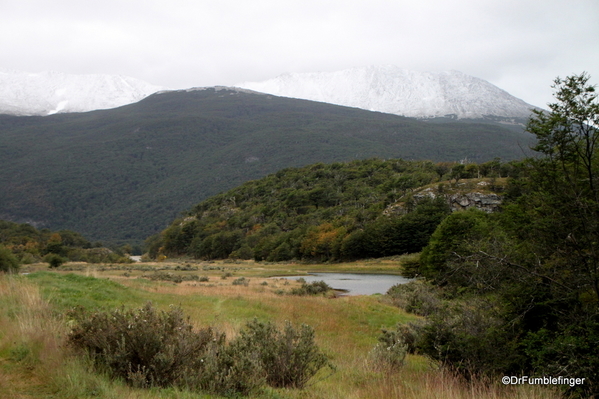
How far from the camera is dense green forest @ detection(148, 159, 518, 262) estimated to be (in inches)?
3364

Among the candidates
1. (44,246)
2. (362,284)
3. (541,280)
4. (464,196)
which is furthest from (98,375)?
(44,246)

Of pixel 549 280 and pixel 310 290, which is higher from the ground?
pixel 549 280

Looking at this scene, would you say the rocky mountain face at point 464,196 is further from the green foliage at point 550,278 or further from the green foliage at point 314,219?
the green foliage at point 550,278

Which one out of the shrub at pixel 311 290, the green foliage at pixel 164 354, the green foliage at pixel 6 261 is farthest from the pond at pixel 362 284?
the green foliage at pixel 164 354

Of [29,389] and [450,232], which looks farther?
[450,232]

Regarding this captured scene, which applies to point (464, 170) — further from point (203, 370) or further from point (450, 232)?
point (203, 370)

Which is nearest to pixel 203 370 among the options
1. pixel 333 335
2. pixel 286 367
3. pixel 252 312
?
pixel 286 367

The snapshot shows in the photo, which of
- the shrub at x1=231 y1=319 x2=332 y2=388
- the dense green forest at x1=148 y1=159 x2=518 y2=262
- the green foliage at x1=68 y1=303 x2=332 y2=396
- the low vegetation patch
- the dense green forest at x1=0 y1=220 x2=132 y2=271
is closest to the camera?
the green foliage at x1=68 y1=303 x2=332 y2=396

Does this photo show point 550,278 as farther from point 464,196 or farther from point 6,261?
point 464,196

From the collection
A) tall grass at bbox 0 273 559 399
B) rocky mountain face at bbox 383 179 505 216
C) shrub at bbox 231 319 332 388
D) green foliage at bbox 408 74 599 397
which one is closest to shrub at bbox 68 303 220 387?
tall grass at bbox 0 273 559 399

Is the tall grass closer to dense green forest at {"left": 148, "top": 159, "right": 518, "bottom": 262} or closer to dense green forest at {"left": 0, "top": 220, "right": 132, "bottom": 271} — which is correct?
dense green forest at {"left": 148, "top": 159, "right": 518, "bottom": 262}

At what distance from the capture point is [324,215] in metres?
121

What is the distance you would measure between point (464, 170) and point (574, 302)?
354 feet

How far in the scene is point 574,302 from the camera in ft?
25.1
